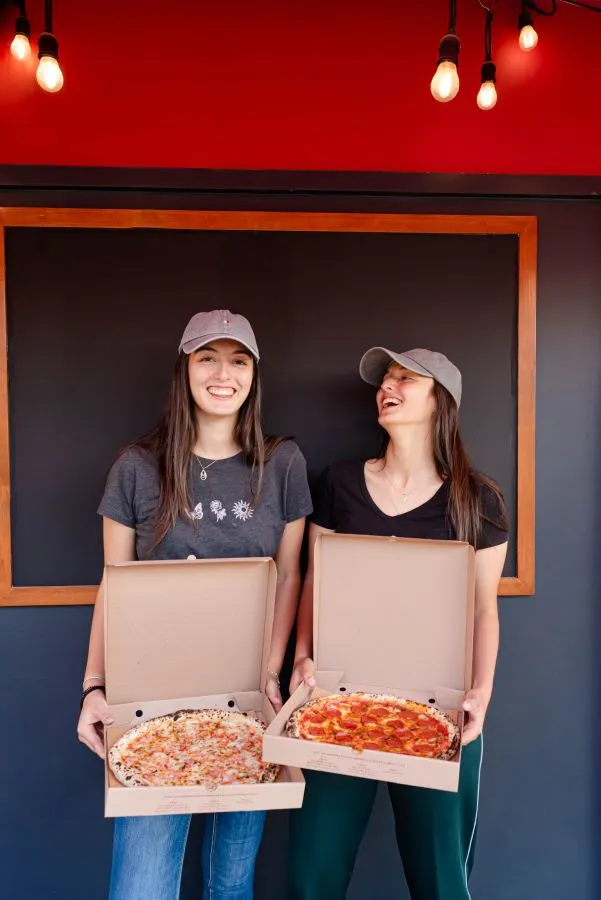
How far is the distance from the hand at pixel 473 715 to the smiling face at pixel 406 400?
0.69 metres

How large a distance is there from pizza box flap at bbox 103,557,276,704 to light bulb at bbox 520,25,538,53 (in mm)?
1733

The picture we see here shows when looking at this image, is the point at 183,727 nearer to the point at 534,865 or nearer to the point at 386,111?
the point at 534,865

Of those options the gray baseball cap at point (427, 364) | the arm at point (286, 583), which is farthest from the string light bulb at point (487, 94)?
the arm at point (286, 583)

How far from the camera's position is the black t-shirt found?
1.59 m

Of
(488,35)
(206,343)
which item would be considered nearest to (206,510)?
(206,343)

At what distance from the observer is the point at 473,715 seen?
1443mm

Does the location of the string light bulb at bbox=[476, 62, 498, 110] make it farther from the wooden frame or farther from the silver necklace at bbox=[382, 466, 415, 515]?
the silver necklace at bbox=[382, 466, 415, 515]

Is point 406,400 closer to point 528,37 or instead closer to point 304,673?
point 304,673

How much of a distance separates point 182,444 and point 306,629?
23.8 inches

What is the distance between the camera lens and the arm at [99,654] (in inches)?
56.7

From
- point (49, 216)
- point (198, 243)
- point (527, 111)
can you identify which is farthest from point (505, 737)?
point (49, 216)

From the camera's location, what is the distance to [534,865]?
6.86 ft

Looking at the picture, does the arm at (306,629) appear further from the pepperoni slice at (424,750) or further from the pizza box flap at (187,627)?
the pepperoni slice at (424,750)

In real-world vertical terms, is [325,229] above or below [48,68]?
below
